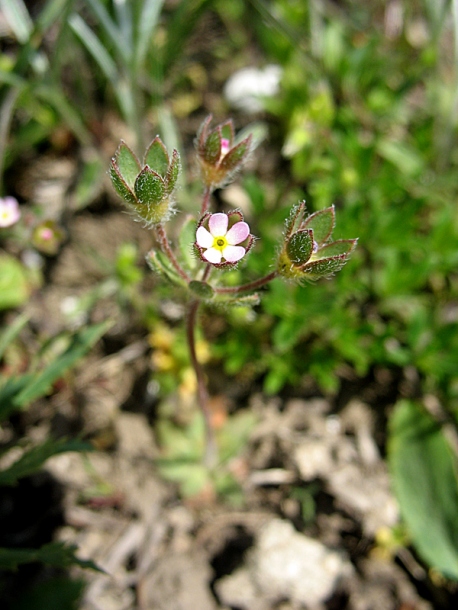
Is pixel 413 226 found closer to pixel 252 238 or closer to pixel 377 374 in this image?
pixel 377 374

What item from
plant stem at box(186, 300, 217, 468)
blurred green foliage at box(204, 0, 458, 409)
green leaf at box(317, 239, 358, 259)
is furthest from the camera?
blurred green foliage at box(204, 0, 458, 409)

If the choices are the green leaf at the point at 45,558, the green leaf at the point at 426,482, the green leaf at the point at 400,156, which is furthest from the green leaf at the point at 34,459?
the green leaf at the point at 400,156

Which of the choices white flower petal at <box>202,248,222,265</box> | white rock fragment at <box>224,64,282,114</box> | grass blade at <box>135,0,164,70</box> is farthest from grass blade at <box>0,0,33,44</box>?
white flower petal at <box>202,248,222,265</box>

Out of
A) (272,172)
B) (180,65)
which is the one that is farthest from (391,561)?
(180,65)

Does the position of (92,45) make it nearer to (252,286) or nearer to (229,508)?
(252,286)

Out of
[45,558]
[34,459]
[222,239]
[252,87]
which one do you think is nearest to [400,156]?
[252,87]

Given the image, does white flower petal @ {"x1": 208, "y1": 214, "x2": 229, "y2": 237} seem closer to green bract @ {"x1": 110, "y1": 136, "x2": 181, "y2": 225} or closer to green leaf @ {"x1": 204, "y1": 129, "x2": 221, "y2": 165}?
green bract @ {"x1": 110, "y1": 136, "x2": 181, "y2": 225}

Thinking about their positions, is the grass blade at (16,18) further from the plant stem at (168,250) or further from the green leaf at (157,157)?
the plant stem at (168,250)
